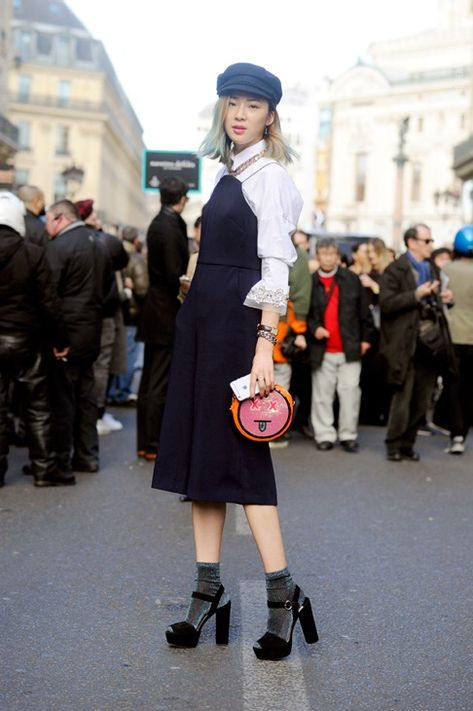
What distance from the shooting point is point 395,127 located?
111188 millimetres

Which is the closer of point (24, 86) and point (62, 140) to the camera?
point (62, 140)

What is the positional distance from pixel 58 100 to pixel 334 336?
103m

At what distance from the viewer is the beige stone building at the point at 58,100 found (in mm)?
109562

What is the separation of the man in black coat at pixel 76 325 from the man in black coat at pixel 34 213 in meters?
0.94

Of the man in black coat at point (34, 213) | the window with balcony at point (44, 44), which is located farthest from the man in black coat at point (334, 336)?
the window with balcony at point (44, 44)

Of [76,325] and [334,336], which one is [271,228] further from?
[334,336]

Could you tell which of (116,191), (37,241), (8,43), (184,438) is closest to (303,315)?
(37,241)

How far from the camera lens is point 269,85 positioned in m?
4.57

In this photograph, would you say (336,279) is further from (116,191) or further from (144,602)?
(116,191)

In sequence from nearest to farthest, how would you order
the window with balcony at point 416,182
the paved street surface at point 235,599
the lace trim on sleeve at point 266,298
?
the paved street surface at point 235,599, the lace trim on sleeve at point 266,298, the window with balcony at point 416,182

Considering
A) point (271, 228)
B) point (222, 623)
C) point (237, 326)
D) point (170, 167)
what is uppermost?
point (170, 167)

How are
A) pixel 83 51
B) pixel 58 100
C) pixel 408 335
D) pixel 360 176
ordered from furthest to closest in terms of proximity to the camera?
1. pixel 83 51
2. pixel 360 176
3. pixel 58 100
4. pixel 408 335

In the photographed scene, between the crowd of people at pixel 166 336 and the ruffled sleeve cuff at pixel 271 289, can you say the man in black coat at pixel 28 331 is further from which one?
the ruffled sleeve cuff at pixel 271 289

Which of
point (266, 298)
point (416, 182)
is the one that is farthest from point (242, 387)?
point (416, 182)
